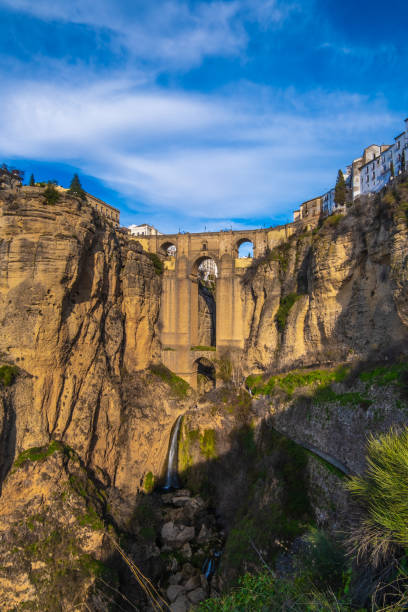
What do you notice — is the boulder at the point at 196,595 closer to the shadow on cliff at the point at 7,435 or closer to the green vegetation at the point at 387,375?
the shadow on cliff at the point at 7,435

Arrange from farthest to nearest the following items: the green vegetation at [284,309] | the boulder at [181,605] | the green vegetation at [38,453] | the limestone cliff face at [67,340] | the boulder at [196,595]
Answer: the green vegetation at [284,309] < the limestone cliff face at [67,340] < the green vegetation at [38,453] < the boulder at [196,595] < the boulder at [181,605]

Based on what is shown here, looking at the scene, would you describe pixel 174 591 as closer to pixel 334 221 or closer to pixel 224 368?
pixel 224 368

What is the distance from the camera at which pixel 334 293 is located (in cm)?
2273

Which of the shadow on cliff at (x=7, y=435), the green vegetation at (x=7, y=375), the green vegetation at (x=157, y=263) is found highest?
the green vegetation at (x=157, y=263)

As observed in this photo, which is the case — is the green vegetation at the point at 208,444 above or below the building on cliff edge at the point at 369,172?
below

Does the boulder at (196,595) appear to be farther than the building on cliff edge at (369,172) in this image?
No

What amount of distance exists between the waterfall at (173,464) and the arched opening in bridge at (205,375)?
6.32 metres

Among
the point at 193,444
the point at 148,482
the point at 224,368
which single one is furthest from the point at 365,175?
the point at 148,482

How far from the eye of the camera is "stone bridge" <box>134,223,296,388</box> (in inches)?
1255

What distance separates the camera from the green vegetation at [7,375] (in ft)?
57.9

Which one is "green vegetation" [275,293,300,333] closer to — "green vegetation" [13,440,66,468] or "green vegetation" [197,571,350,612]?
"green vegetation" [13,440,66,468]

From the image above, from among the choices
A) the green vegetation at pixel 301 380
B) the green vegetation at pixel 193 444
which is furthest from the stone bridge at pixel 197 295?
the green vegetation at pixel 301 380

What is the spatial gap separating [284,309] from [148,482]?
13.8 m

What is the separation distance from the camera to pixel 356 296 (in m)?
21.2
